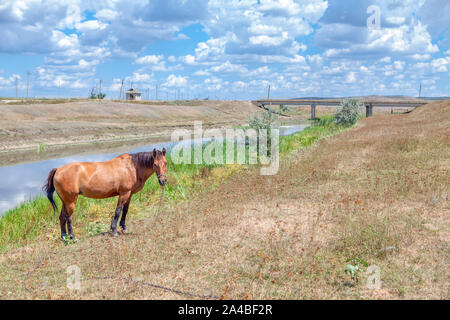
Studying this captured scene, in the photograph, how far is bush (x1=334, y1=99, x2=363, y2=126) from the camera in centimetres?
5691

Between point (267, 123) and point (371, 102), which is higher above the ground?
→ point (371, 102)

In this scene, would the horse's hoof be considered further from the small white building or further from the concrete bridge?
the small white building

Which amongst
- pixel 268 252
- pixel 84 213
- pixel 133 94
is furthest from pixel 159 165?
pixel 133 94

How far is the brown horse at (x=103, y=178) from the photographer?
864 centimetres

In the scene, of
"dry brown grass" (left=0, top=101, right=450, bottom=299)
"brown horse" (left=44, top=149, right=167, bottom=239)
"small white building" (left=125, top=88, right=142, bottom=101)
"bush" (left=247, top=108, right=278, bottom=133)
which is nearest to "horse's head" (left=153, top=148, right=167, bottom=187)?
"brown horse" (left=44, top=149, right=167, bottom=239)

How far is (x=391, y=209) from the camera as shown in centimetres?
1026

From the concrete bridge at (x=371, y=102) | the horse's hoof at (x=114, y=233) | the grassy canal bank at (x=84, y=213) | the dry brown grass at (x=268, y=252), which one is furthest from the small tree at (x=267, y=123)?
the concrete bridge at (x=371, y=102)

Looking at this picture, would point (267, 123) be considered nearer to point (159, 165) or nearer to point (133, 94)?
point (159, 165)

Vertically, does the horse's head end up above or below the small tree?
below

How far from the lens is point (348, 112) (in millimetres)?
57562

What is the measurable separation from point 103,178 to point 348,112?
54.1 meters

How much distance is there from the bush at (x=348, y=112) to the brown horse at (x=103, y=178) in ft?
172

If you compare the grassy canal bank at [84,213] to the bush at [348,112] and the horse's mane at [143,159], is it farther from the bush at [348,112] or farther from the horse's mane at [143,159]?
the bush at [348,112]

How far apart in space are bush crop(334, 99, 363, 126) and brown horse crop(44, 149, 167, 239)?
52533 millimetres
